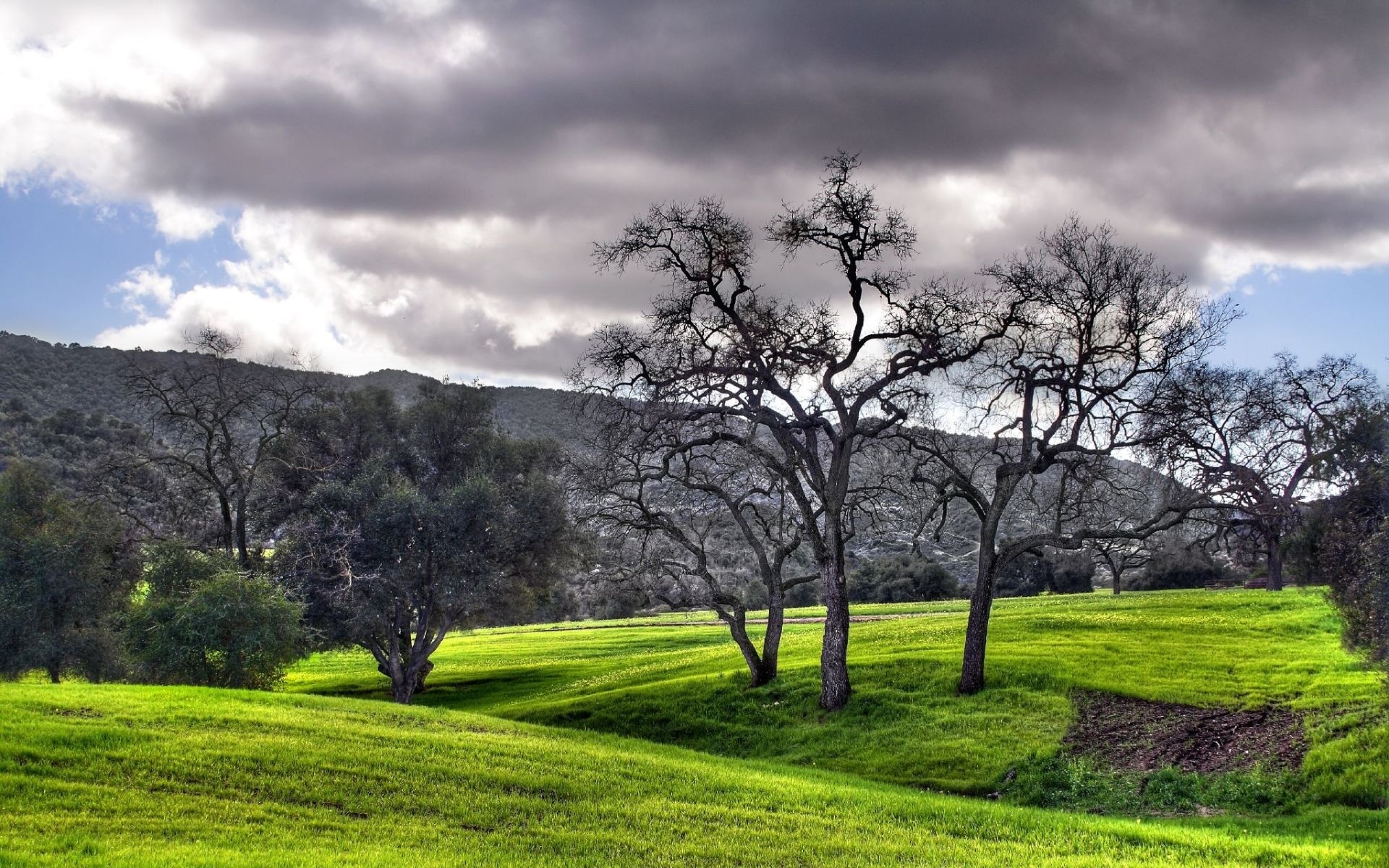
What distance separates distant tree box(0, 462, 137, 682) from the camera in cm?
3444

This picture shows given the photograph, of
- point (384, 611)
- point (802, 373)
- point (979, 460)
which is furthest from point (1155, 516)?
point (384, 611)

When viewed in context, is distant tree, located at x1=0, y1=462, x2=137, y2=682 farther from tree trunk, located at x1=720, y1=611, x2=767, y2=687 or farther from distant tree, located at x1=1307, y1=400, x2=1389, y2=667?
distant tree, located at x1=1307, y1=400, x2=1389, y2=667

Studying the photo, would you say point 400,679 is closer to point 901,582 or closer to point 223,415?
point 223,415

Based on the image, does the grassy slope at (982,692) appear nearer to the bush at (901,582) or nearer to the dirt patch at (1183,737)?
the dirt patch at (1183,737)

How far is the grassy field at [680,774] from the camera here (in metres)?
12.7

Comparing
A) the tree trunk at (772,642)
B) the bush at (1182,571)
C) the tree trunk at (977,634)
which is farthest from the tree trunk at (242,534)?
the bush at (1182,571)

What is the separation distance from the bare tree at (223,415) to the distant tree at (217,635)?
9.18 m

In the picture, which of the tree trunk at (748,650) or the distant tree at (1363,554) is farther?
the tree trunk at (748,650)

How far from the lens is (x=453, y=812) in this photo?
14180 mm

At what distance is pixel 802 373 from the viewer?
27.7 metres

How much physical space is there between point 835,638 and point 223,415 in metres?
27.8

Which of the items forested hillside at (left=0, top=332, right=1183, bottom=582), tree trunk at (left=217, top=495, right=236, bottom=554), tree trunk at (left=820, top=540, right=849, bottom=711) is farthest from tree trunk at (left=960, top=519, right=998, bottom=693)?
forested hillside at (left=0, top=332, right=1183, bottom=582)

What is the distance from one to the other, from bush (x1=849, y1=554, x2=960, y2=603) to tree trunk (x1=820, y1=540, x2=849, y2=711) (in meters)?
57.9

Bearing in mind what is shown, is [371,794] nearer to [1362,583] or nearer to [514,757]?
[514,757]
